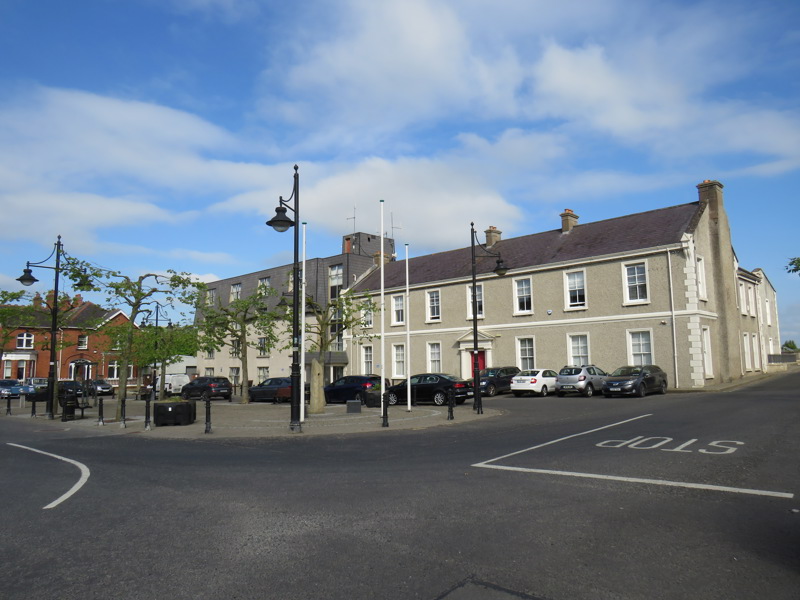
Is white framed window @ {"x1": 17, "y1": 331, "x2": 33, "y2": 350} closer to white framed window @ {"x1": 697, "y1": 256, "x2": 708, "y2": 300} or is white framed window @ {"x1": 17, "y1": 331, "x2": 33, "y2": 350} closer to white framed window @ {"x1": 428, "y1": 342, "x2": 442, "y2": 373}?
white framed window @ {"x1": 428, "y1": 342, "x2": 442, "y2": 373}

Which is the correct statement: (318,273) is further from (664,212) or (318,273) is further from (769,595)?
(769,595)

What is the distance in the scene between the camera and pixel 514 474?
9055mm

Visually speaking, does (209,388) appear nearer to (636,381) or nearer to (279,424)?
(279,424)

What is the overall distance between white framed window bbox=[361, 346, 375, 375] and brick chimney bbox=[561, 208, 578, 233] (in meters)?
16.7

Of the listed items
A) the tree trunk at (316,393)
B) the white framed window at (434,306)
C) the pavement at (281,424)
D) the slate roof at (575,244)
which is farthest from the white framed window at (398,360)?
the tree trunk at (316,393)

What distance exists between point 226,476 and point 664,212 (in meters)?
30.9

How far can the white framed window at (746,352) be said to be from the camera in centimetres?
3794

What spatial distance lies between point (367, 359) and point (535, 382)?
1689cm

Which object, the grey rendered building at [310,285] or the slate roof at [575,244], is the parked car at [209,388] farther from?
the slate roof at [575,244]

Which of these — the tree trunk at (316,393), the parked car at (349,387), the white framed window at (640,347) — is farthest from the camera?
the white framed window at (640,347)

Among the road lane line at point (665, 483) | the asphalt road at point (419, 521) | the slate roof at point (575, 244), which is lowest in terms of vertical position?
the asphalt road at point (419, 521)

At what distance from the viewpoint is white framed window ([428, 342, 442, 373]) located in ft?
130

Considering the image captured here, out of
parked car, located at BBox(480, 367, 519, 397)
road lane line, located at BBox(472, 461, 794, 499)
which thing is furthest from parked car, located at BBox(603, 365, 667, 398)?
road lane line, located at BBox(472, 461, 794, 499)

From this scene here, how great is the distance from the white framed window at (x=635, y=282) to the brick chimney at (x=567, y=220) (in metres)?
6.63
